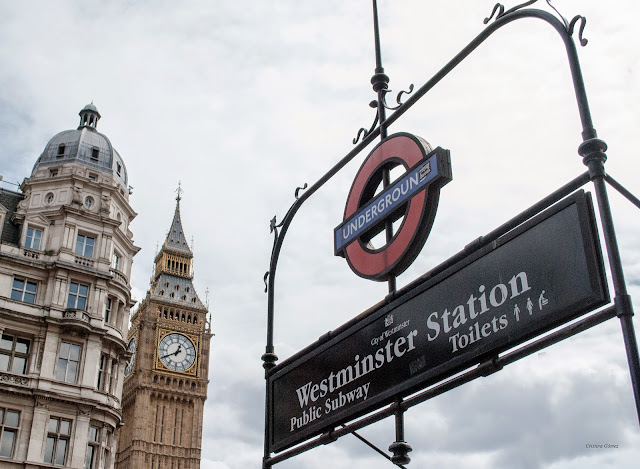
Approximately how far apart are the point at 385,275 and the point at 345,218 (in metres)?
1.02

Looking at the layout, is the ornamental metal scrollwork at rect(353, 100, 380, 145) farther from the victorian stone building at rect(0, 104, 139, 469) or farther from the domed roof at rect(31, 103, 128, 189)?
the domed roof at rect(31, 103, 128, 189)

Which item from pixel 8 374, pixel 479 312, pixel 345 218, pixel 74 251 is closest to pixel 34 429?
pixel 8 374

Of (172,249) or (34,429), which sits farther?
(172,249)

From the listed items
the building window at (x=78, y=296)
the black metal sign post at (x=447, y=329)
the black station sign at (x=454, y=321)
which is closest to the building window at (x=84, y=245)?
the building window at (x=78, y=296)

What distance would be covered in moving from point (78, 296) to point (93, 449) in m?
7.13

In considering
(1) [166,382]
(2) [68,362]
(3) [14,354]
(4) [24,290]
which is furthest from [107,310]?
(1) [166,382]

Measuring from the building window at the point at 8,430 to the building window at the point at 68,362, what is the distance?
2496mm

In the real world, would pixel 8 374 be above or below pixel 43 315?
below

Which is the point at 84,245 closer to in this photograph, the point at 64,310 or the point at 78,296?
the point at 78,296

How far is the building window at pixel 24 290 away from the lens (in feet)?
110

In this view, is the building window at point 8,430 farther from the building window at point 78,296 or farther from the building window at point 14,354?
the building window at point 78,296

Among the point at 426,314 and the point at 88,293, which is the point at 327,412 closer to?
the point at 426,314

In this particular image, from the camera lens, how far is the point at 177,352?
353 feet

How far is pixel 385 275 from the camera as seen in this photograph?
659cm
